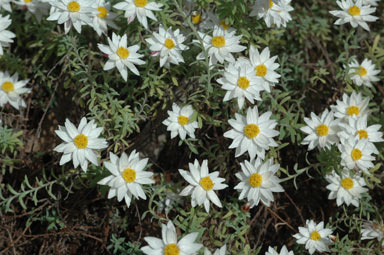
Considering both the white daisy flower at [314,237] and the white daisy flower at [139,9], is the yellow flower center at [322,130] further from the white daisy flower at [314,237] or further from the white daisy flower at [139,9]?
the white daisy flower at [139,9]

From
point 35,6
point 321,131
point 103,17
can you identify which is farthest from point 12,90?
point 321,131

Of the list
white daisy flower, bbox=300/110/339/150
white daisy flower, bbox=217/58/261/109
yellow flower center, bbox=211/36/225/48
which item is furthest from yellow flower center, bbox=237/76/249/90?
white daisy flower, bbox=300/110/339/150

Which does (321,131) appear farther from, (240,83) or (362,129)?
(240,83)

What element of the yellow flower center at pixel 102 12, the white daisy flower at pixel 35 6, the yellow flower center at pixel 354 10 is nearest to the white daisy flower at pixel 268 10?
the yellow flower center at pixel 354 10

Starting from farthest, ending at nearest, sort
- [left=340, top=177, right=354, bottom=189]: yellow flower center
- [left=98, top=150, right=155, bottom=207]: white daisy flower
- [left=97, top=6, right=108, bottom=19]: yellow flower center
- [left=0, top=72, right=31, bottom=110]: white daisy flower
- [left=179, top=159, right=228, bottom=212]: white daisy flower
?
[left=0, top=72, right=31, bottom=110]: white daisy flower < [left=97, top=6, right=108, bottom=19]: yellow flower center < [left=340, top=177, right=354, bottom=189]: yellow flower center < [left=179, top=159, right=228, bottom=212]: white daisy flower < [left=98, top=150, right=155, bottom=207]: white daisy flower

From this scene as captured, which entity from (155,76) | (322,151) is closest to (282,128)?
(322,151)

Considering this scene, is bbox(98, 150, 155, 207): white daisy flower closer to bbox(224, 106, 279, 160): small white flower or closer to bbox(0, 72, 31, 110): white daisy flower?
bbox(224, 106, 279, 160): small white flower
